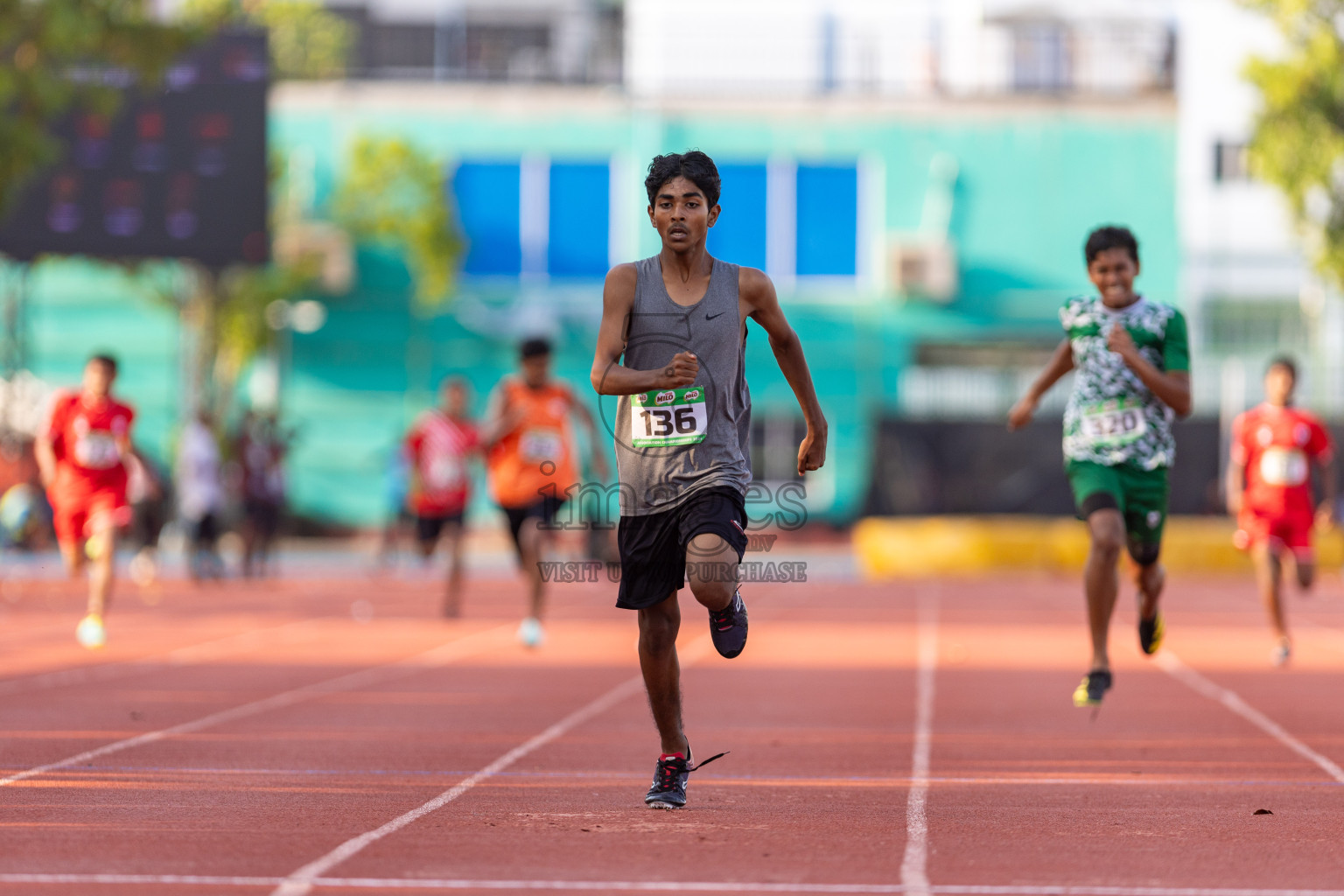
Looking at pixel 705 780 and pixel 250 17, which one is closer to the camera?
pixel 705 780

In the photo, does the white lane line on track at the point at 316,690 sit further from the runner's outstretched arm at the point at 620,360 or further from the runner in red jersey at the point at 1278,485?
the runner in red jersey at the point at 1278,485

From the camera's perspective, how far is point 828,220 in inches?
1485

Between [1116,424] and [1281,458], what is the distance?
164 inches

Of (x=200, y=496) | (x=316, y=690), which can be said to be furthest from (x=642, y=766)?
(x=200, y=496)

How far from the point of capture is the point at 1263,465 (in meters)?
12.6

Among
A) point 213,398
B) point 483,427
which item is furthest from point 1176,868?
point 213,398

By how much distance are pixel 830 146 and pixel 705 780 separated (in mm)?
31718

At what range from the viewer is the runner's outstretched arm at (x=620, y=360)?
6.15 meters

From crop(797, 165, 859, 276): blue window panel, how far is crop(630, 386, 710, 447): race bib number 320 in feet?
103

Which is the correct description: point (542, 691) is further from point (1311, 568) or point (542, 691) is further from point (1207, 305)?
point (1207, 305)

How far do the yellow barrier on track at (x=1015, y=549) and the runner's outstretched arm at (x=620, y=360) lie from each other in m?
19.4

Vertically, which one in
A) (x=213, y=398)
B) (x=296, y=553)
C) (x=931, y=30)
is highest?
(x=931, y=30)

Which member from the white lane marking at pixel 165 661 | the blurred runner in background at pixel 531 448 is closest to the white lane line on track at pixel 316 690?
the blurred runner in background at pixel 531 448

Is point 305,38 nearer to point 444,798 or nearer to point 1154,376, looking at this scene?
point 1154,376
